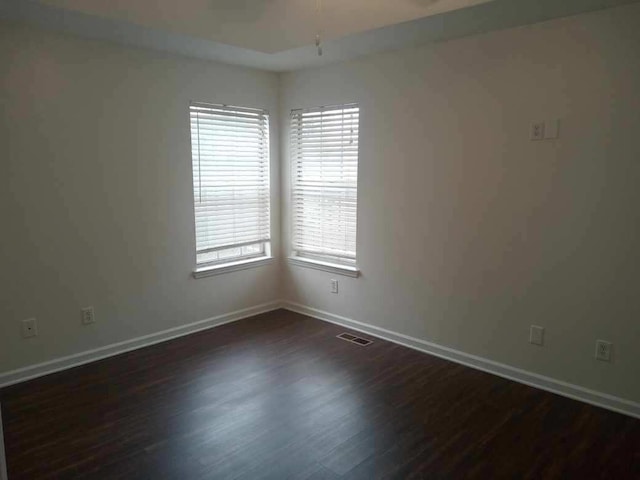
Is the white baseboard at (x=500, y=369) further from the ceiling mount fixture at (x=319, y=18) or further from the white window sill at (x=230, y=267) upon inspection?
the ceiling mount fixture at (x=319, y=18)

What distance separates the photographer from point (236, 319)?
4.39 m

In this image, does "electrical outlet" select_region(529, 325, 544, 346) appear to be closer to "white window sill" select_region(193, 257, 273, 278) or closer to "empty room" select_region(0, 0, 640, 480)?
"empty room" select_region(0, 0, 640, 480)

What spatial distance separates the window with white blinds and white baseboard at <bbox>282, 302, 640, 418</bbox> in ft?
3.43

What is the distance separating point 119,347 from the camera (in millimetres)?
3613

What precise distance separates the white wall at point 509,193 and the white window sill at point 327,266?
109 millimetres

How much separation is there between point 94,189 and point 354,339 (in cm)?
231

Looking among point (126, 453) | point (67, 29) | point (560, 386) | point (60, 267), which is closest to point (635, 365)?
point (560, 386)

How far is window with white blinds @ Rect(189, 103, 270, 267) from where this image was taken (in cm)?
397

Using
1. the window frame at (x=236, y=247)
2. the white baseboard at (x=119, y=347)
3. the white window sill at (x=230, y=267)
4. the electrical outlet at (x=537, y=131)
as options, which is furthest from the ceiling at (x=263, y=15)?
the white baseboard at (x=119, y=347)

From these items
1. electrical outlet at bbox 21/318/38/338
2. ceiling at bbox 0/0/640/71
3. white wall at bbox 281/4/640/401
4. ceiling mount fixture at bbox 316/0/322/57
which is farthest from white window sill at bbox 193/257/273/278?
ceiling mount fixture at bbox 316/0/322/57

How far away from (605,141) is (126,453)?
3.12 meters

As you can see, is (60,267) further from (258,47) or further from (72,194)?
(258,47)

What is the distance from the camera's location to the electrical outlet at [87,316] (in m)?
3.41

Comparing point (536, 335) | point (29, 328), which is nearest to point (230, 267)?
point (29, 328)
